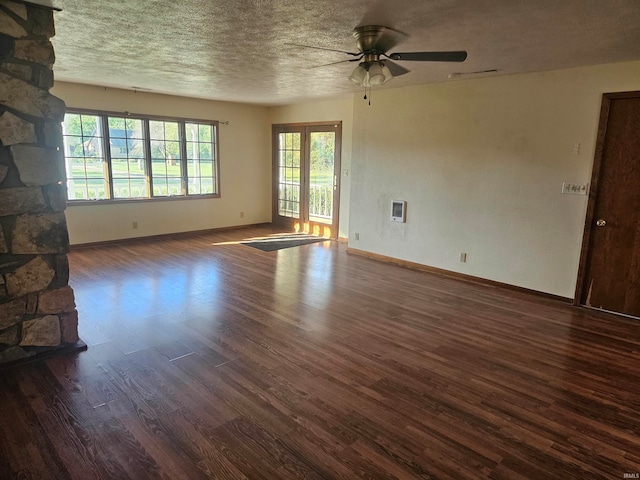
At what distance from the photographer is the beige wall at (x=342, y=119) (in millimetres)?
6918

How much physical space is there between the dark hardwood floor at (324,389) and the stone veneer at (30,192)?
306 mm

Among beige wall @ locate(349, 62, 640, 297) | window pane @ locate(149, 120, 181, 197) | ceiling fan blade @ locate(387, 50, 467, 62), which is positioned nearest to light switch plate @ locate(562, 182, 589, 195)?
beige wall @ locate(349, 62, 640, 297)

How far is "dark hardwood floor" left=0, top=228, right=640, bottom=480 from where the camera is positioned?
201 cm

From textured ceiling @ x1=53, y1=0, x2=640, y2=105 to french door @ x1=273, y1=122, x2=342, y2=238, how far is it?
2.50 m

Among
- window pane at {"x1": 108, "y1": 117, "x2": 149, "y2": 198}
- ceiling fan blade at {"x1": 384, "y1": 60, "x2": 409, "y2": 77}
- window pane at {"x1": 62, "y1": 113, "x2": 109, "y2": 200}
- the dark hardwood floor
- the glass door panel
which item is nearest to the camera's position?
the dark hardwood floor

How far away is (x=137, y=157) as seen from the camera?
6676mm

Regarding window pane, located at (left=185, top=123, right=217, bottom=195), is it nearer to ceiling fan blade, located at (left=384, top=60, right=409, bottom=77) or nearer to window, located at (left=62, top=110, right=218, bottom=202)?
window, located at (left=62, top=110, right=218, bottom=202)

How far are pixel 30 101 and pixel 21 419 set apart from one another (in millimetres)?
2011

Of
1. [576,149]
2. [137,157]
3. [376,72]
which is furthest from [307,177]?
[376,72]

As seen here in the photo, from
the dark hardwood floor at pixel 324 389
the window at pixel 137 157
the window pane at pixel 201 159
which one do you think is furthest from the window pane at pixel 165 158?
the dark hardwood floor at pixel 324 389

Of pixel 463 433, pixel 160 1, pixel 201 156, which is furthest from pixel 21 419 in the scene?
pixel 201 156

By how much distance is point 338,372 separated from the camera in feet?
9.31

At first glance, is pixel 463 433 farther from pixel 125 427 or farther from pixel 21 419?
pixel 21 419

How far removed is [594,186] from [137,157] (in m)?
6.41
